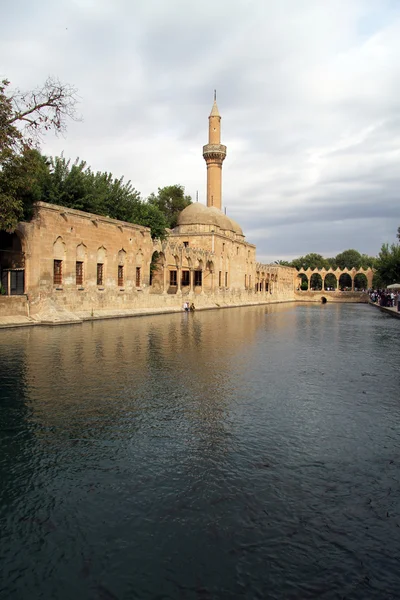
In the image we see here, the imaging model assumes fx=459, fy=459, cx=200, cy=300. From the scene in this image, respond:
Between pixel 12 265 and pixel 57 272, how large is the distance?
6.34 ft

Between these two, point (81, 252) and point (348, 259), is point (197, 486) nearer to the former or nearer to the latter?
point (81, 252)

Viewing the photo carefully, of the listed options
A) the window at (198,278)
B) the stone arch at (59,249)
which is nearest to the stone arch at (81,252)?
the stone arch at (59,249)

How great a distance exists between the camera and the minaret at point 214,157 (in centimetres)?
4662

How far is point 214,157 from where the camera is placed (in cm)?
4688

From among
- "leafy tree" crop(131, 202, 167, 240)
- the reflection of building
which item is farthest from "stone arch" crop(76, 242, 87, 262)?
"leafy tree" crop(131, 202, 167, 240)

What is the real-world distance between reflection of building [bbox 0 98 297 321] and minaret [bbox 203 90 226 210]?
4.93 m

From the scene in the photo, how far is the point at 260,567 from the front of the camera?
9.95 ft

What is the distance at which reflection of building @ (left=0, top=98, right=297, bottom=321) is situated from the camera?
19.3 meters

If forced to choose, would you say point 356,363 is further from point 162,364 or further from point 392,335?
point 392,335

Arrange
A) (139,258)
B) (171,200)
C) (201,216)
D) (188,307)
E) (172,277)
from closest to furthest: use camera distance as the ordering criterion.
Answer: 1. (139,258)
2. (188,307)
3. (172,277)
4. (201,216)
5. (171,200)

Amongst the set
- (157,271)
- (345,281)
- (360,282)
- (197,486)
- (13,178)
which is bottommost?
(197,486)

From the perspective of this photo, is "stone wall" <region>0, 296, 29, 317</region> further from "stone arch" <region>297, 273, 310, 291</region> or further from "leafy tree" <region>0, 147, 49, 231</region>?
"stone arch" <region>297, 273, 310, 291</region>

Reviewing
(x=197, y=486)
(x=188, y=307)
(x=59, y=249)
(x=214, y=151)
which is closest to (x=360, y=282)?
(x=214, y=151)

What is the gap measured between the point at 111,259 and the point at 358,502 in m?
22.0
